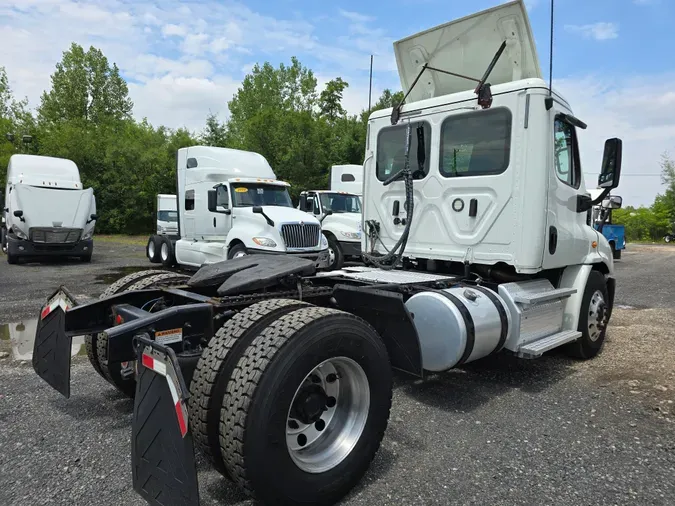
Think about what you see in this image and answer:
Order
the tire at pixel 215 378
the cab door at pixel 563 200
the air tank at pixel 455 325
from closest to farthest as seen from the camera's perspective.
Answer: the tire at pixel 215 378, the air tank at pixel 455 325, the cab door at pixel 563 200

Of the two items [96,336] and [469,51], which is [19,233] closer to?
[96,336]

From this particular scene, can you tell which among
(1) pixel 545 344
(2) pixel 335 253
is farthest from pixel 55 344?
(2) pixel 335 253

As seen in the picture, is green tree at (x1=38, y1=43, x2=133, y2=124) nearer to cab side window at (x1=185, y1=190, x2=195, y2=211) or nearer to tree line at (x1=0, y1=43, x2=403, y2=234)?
tree line at (x1=0, y1=43, x2=403, y2=234)

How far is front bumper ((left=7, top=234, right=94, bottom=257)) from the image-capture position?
15047 mm

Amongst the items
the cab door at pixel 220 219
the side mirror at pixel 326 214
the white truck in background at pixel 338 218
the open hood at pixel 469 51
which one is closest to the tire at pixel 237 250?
the cab door at pixel 220 219

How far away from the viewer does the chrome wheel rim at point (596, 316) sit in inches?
212

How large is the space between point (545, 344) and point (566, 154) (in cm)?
201

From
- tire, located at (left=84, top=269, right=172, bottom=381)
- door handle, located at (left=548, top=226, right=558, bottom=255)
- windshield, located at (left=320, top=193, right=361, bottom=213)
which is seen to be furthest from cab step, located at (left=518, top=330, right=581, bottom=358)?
windshield, located at (left=320, top=193, right=361, bottom=213)

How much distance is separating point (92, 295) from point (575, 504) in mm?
8973

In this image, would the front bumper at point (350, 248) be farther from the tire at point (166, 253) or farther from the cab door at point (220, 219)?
the tire at point (166, 253)

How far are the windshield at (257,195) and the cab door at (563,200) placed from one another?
8.67m

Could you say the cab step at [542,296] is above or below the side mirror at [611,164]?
below

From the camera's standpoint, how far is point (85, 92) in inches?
1841

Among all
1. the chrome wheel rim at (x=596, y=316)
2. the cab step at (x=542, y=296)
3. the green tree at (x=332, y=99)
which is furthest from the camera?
the green tree at (x=332, y=99)
